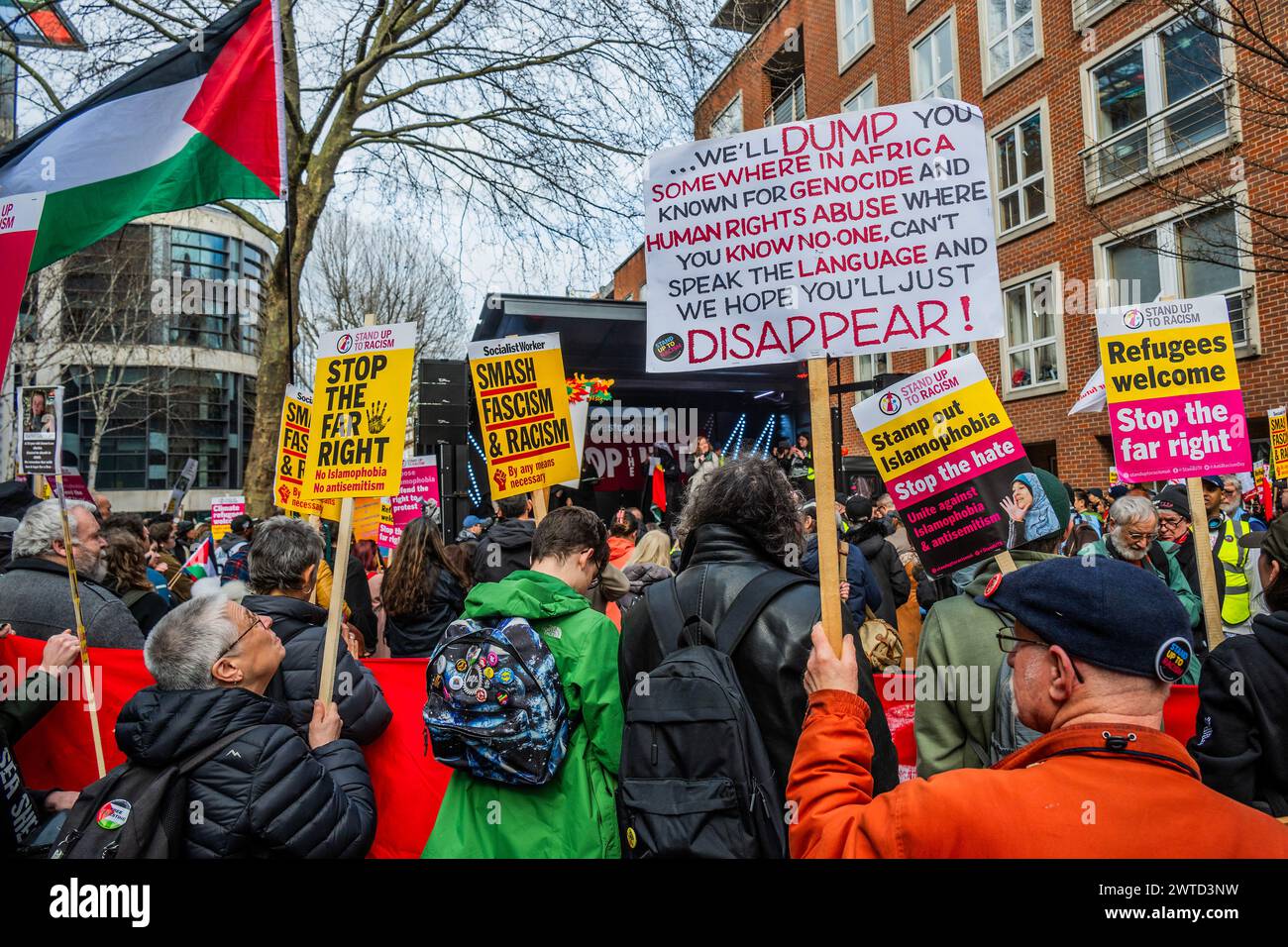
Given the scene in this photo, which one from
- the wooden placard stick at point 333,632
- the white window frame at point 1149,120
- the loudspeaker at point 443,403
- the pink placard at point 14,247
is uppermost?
the white window frame at point 1149,120

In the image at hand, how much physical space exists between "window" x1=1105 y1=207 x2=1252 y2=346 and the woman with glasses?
12506 mm

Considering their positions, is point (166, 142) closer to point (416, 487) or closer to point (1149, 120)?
point (416, 487)

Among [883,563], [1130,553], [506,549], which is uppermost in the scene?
[506,549]

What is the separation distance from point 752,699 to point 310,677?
1654mm

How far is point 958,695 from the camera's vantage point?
2832mm

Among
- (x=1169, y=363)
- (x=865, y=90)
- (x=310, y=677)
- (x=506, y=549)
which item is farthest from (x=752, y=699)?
(x=865, y=90)

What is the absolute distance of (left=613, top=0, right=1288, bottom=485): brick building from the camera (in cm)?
1242

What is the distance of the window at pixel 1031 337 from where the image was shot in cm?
1667

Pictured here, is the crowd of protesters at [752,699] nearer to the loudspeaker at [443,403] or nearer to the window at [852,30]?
the loudspeaker at [443,403]

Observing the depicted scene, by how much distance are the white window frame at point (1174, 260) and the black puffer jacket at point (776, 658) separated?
1085 centimetres

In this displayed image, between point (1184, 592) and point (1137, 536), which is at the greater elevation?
point (1137, 536)

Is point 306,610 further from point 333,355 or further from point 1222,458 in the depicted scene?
point 1222,458

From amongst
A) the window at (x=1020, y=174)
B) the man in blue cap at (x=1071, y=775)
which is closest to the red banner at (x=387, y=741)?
the man in blue cap at (x=1071, y=775)
